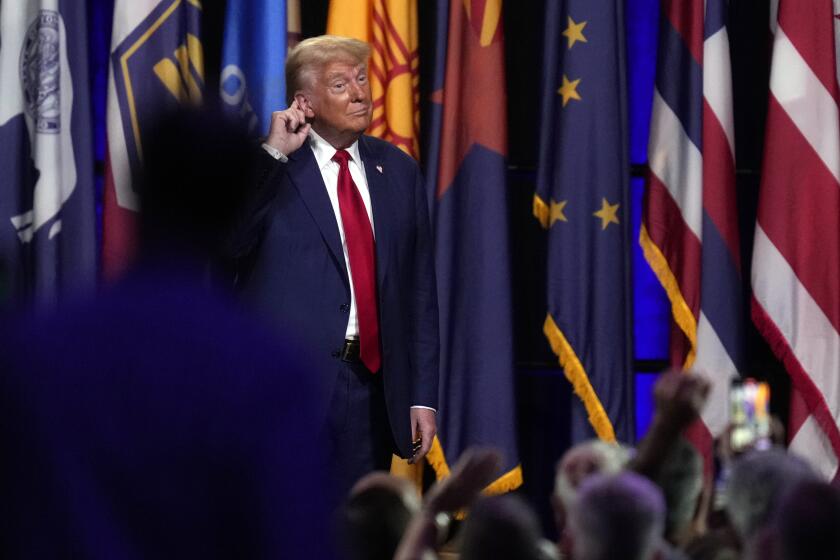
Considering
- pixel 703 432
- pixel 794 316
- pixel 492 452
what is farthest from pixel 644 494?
pixel 794 316

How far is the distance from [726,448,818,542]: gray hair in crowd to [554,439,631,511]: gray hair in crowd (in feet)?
0.24

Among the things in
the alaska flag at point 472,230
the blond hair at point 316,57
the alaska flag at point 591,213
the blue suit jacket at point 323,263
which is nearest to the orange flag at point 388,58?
the alaska flag at point 472,230

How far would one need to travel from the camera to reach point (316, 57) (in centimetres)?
336

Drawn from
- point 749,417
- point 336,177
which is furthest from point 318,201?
point 749,417

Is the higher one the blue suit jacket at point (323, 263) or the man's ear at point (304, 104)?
the man's ear at point (304, 104)

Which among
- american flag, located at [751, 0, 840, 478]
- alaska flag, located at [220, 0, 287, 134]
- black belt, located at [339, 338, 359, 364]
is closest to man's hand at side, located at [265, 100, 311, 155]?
black belt, located at [339, 338, 359, 364]

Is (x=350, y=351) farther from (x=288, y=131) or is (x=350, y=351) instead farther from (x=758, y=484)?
(x=758, y=484)

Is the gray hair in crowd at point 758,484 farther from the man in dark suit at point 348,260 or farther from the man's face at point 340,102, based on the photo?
the man's face at point 340,102

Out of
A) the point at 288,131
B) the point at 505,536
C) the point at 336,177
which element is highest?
the point at 288,131

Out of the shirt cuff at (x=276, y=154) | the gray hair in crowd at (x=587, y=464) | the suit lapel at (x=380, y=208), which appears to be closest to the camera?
the gray hair in crowd at (x=587, y=464)

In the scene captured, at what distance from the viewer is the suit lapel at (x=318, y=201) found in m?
3.15

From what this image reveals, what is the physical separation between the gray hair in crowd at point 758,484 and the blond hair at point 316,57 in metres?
2.59

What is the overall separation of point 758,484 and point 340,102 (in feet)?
8.25

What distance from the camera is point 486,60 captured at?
4.32 meters
